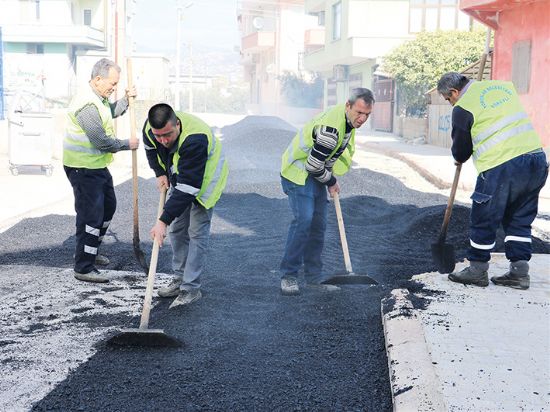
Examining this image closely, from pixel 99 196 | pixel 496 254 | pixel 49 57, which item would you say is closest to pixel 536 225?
pixel 496 254

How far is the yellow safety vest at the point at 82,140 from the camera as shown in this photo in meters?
5.87

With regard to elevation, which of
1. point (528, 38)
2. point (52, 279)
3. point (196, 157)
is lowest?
point (52, 279)

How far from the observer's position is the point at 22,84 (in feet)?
101

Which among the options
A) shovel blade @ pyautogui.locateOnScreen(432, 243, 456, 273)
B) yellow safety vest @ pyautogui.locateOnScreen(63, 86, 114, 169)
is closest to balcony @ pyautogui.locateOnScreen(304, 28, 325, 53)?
shovel blade @ pyautogui.locateOnScreen(432, 243, 456, 273)

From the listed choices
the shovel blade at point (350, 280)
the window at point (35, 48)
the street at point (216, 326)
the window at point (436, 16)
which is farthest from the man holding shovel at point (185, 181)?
the window at point (35, 48)

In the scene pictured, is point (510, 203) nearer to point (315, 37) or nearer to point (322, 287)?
point (322, 287)

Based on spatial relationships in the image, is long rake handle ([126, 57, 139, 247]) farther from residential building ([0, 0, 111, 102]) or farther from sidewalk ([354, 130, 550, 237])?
residential building ([0, 0, 111, 102])

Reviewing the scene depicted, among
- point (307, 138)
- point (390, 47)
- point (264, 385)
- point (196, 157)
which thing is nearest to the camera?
point (264, 385)

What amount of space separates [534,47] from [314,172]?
12578 mm

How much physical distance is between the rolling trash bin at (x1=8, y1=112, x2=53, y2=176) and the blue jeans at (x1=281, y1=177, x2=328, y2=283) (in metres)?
9.07

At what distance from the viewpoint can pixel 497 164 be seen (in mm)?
5363

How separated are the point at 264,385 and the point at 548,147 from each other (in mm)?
12889

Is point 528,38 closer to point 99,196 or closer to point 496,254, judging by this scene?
point 496,254

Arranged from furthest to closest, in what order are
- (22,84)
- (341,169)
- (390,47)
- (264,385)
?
(390,47) → (22,84) → (341,169) → (264,385)
